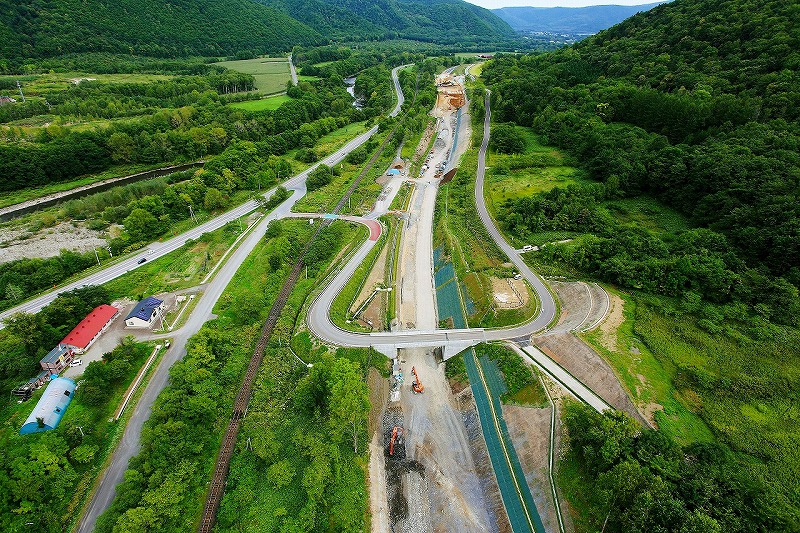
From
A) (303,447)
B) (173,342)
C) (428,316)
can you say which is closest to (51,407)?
(173,342)

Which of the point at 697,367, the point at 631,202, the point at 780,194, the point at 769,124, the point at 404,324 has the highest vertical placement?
the point at 769,124

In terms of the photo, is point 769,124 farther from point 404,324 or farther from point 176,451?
point 176,451

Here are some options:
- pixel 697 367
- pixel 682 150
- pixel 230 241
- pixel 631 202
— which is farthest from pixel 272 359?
pixel 682 150

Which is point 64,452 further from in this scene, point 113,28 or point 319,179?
point 113,28

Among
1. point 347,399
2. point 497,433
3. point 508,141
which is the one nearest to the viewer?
point 347,399

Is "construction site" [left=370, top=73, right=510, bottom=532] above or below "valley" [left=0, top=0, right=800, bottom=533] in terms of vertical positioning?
below

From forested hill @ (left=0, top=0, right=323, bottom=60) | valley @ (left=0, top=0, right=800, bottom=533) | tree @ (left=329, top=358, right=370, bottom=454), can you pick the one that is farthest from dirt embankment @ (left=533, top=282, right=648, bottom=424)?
forested hill @ (left=0, top=0, right=323, bottom=60)

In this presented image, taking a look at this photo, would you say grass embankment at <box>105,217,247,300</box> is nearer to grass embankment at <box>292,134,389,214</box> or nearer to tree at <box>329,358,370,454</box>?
grass embankment at <box>292,134,389,214</box>
